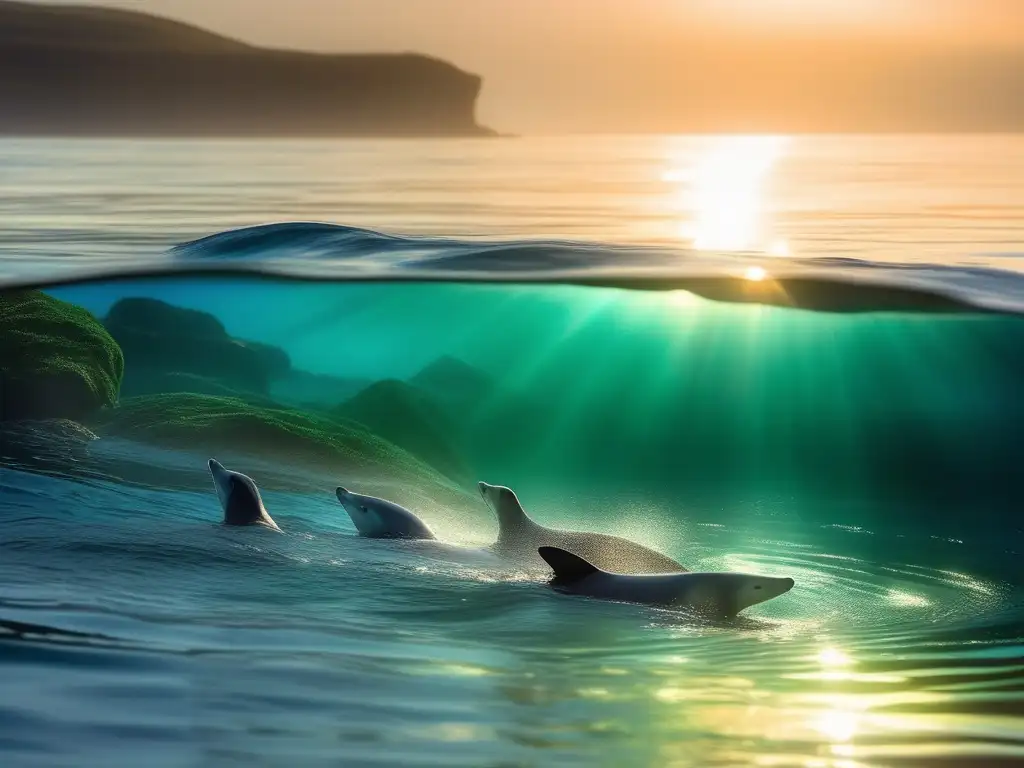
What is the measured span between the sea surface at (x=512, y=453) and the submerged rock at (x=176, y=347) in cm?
7

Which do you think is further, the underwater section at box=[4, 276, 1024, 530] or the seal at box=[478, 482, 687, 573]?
the underwater section at box=[4, 276, 1024, 530]

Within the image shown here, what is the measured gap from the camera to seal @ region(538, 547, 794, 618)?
920 centimetres

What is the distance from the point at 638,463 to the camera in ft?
72.9

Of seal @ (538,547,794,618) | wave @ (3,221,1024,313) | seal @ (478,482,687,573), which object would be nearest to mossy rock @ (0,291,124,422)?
wave @ (3,221,1024,313)

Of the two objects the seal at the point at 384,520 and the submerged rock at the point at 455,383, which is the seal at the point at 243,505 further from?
the submerged rock at the point at 455,383

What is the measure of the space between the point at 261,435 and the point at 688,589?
822cm

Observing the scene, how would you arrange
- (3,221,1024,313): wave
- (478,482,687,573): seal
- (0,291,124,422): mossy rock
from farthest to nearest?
1. (3,221,1024,313): wave
2. (0,291,124,422): mossy rock
3. (478,482,687,573): seal

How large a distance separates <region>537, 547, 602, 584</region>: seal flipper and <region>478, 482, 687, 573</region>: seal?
149cm

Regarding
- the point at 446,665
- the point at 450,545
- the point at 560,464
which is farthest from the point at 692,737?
the point at 560,464

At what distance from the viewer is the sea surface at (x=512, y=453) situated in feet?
20.6

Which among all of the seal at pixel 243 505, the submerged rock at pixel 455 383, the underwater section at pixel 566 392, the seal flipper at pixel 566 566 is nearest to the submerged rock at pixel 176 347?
the underwater section at pixel 566 392

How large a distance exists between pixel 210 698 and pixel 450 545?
4.81m

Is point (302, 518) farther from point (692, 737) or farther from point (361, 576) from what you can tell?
point (692, 737)

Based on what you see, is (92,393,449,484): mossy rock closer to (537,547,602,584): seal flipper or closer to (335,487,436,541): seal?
(335,487,436,541): seal
